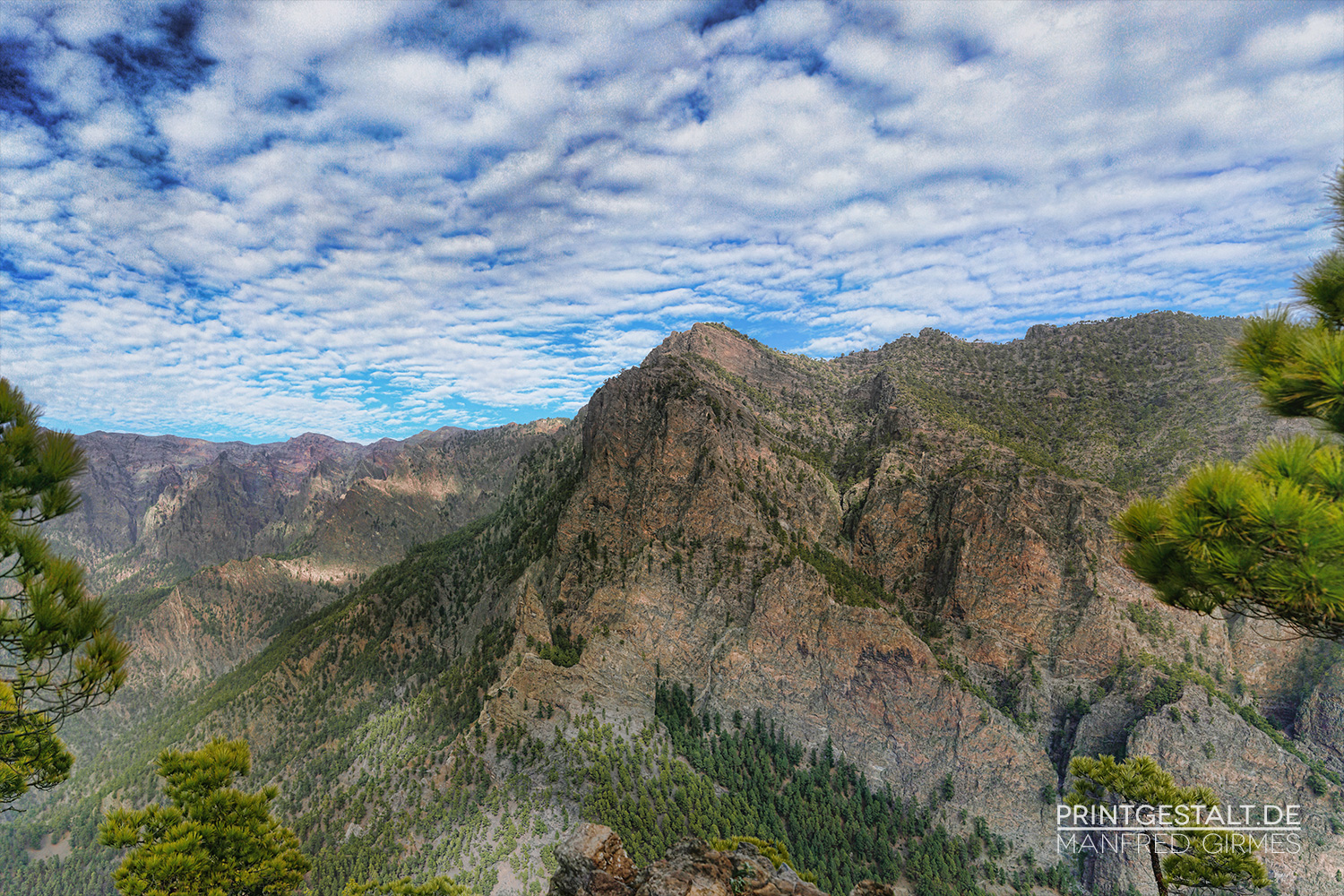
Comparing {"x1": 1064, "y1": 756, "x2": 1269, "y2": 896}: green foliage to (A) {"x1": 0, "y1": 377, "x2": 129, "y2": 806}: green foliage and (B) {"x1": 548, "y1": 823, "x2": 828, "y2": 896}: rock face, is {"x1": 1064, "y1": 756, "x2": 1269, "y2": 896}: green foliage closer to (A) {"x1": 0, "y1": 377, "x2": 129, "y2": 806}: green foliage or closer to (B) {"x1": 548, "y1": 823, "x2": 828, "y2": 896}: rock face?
(B) {"x1": 548, "y1": 823, "x2": 828, "y2": 896}: rock face

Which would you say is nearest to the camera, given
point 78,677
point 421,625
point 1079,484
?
point 78,677

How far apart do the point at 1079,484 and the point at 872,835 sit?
246 feet

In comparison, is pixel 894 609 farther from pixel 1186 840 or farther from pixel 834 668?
pixel 1186 840

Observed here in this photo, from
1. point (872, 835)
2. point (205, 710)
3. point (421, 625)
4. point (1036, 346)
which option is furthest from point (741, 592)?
point (205, 710)

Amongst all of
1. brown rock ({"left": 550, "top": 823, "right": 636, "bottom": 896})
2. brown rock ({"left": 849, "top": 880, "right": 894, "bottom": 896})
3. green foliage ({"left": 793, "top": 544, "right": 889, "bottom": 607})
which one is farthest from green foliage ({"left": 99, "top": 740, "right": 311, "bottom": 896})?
green foliage ({"left": 793, "top": 544, "right": 889, "bottom": 607})

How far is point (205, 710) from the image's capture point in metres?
151

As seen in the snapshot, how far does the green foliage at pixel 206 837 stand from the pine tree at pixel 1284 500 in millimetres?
27649

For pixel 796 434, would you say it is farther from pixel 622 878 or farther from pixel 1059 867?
pixel 622 878

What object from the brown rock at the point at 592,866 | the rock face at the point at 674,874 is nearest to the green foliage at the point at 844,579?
the rock face at the point at 674,874

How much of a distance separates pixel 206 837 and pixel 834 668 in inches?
3813

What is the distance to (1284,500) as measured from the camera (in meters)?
7.46

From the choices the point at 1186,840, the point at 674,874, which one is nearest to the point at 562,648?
the point at 674,874

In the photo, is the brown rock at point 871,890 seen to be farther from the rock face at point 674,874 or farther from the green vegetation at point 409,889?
the green vegetation at point 409,889

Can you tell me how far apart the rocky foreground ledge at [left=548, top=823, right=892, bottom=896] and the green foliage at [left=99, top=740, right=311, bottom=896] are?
1077 cm
